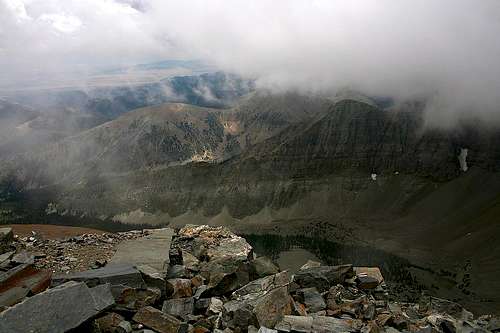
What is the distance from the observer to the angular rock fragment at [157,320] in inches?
561

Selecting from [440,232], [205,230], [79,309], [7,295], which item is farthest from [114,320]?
[440,232]

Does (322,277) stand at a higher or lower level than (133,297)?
lower

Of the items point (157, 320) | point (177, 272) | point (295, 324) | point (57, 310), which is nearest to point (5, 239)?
point (177, 272)

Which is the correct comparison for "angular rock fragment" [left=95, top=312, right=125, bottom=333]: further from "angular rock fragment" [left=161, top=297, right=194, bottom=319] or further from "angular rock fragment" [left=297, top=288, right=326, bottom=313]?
"angular rock fragment" [left=297, top=288, right=326, bottom=313]

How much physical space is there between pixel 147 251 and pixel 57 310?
Answer: 9.70 m

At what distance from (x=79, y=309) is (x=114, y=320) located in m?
1.23

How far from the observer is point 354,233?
6452 inches

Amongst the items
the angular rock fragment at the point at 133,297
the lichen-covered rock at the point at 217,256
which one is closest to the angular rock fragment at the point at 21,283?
the angular rock fragment at the point at 133,297

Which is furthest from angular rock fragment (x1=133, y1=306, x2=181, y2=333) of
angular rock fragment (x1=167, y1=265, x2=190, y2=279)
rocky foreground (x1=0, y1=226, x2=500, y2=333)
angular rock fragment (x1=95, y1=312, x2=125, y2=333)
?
angular rock fragment (x1=167, y1=265, x2=190, y2=279)

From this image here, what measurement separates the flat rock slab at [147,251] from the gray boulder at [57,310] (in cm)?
522

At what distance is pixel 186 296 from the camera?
17.4 meters

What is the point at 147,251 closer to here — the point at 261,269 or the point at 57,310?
the point at 261,269

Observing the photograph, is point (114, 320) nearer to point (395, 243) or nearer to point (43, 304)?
point (43, 304)

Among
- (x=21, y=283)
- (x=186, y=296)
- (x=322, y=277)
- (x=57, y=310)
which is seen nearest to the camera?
(x=57, y=310)
